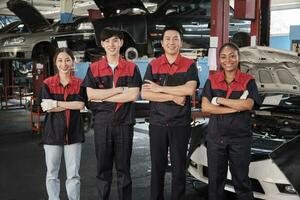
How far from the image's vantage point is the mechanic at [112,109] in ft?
9.75

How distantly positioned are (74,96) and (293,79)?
83.0 inches

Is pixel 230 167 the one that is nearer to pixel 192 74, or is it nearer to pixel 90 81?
pixel 192 74

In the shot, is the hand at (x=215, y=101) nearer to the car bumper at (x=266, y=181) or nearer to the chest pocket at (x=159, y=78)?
the chest pocket at (x=159, y=78)

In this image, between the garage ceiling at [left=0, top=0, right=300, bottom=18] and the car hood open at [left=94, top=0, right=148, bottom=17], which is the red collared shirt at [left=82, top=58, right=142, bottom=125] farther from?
the garage ceiling at [left=0, top=0, right=300, bottom=18]

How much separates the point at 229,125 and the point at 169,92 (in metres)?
0.51

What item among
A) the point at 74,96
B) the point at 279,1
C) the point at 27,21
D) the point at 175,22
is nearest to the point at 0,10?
the point at 27,21

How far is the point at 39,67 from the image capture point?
368 inches

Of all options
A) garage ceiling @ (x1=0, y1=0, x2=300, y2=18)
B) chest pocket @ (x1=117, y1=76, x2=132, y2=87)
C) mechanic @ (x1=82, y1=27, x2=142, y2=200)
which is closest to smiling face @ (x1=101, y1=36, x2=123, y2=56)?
mechanic @ (x1=82, y1=27, x2=142, y2=200)

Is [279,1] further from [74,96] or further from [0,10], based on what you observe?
[74,96]

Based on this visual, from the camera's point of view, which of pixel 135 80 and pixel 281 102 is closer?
pixel 135 80

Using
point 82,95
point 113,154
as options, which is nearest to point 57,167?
point 113,154

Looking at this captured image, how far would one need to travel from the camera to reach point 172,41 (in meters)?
3.03

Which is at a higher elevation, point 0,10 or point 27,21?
point 0,10

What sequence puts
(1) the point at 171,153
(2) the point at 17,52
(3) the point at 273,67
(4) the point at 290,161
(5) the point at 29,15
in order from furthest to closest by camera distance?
(5) the point at 29,15 < (2) the point at 17,52 < (3) the point at 273,67 < (1) the point at 171,153 < (4) the point at 290,161
